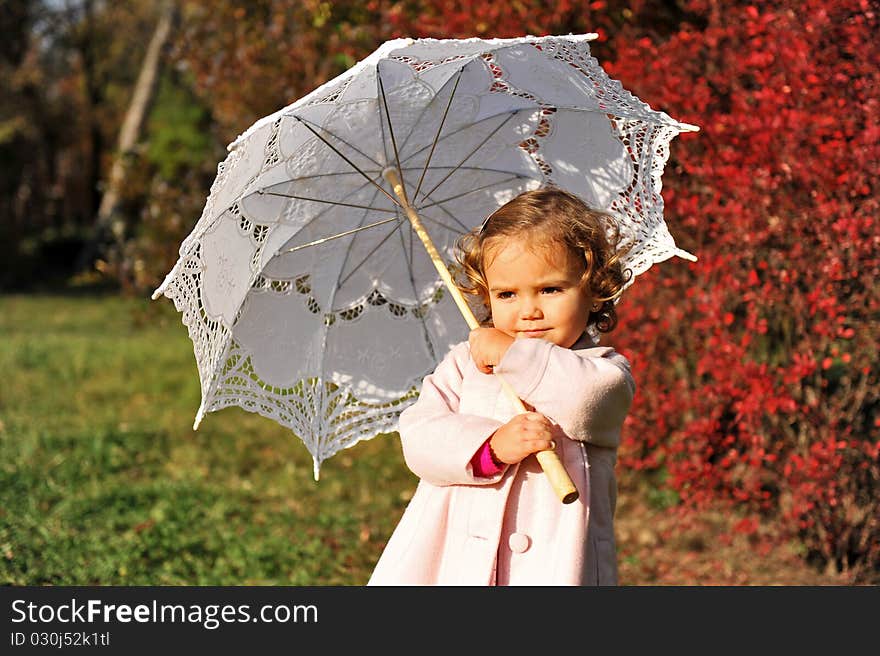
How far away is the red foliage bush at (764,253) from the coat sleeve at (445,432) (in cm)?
194

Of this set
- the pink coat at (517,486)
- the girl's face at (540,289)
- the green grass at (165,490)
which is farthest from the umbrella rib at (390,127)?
the green grass at (165,490)

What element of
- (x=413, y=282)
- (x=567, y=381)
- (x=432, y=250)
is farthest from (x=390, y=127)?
(x=567, y=381)

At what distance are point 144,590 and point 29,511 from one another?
2.19 m

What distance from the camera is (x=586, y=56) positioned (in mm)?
2930

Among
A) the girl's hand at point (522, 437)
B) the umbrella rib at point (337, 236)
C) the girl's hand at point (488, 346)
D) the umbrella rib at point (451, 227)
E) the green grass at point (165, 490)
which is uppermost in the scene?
the umbrella rib at point (451, 227)

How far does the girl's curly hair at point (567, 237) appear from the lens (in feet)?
7.81

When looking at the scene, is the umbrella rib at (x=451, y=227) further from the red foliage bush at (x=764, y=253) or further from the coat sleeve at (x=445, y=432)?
the red foliage bush at (x=764, y=253)

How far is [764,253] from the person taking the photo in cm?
415

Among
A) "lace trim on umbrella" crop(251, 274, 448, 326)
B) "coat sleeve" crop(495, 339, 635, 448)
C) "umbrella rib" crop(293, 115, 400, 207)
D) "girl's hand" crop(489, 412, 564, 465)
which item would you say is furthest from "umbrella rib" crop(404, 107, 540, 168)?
"girl's hand" crop(489, 412, 564, 465)

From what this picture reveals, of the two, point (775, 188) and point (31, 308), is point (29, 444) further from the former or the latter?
point (31, 308)

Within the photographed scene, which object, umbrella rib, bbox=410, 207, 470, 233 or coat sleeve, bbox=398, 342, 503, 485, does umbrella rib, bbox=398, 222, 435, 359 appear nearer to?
umbrella rib, bbox=410, 207, 470, 233

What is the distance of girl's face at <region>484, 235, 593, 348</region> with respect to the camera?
2.34 metres

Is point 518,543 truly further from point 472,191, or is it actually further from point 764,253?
point 764,253

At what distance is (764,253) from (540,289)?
6.92 feet
